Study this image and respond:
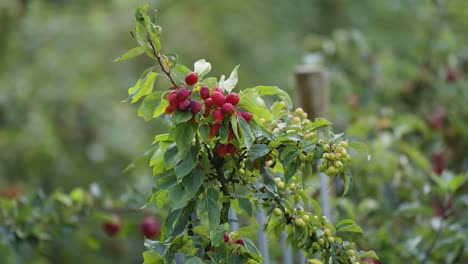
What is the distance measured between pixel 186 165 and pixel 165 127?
2.32 feet

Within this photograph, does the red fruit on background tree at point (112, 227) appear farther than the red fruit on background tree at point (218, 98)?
Yes

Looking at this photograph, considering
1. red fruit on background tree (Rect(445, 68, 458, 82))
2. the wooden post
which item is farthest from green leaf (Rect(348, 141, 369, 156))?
red fruit on background tree (Rect(445, 68, 458, 82))

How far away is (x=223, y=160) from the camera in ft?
3.27

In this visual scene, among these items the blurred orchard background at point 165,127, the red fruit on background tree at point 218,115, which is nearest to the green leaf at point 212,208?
the red fruit on background tree at point 218,115

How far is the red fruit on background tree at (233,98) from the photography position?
91cm

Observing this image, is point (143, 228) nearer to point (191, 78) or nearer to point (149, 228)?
point (149, 228)

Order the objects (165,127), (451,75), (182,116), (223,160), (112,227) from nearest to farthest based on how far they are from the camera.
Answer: (182,116)
(223,160)
(165,127)
(112,227)
(451,75)

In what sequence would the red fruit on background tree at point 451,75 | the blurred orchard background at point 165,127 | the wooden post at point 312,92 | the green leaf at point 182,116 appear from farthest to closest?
the red fruit on background tree at point 451,75 → the wooden post at point 312,92 → the blurred orchard background at point 165,127 → the green leaf at point 182,116

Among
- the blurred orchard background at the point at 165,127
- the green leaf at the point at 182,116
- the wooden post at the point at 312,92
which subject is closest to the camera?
the green leaf at the point at 182,116

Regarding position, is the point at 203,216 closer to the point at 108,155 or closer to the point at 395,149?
the point at 395,149

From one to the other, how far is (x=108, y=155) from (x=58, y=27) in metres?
0.67

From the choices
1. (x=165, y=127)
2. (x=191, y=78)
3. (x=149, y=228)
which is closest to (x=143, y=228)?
(x=149, y=228)

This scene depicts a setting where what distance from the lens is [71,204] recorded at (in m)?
1.76

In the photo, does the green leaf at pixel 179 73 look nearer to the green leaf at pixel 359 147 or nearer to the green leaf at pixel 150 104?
the green leaf at pixel 150 104
